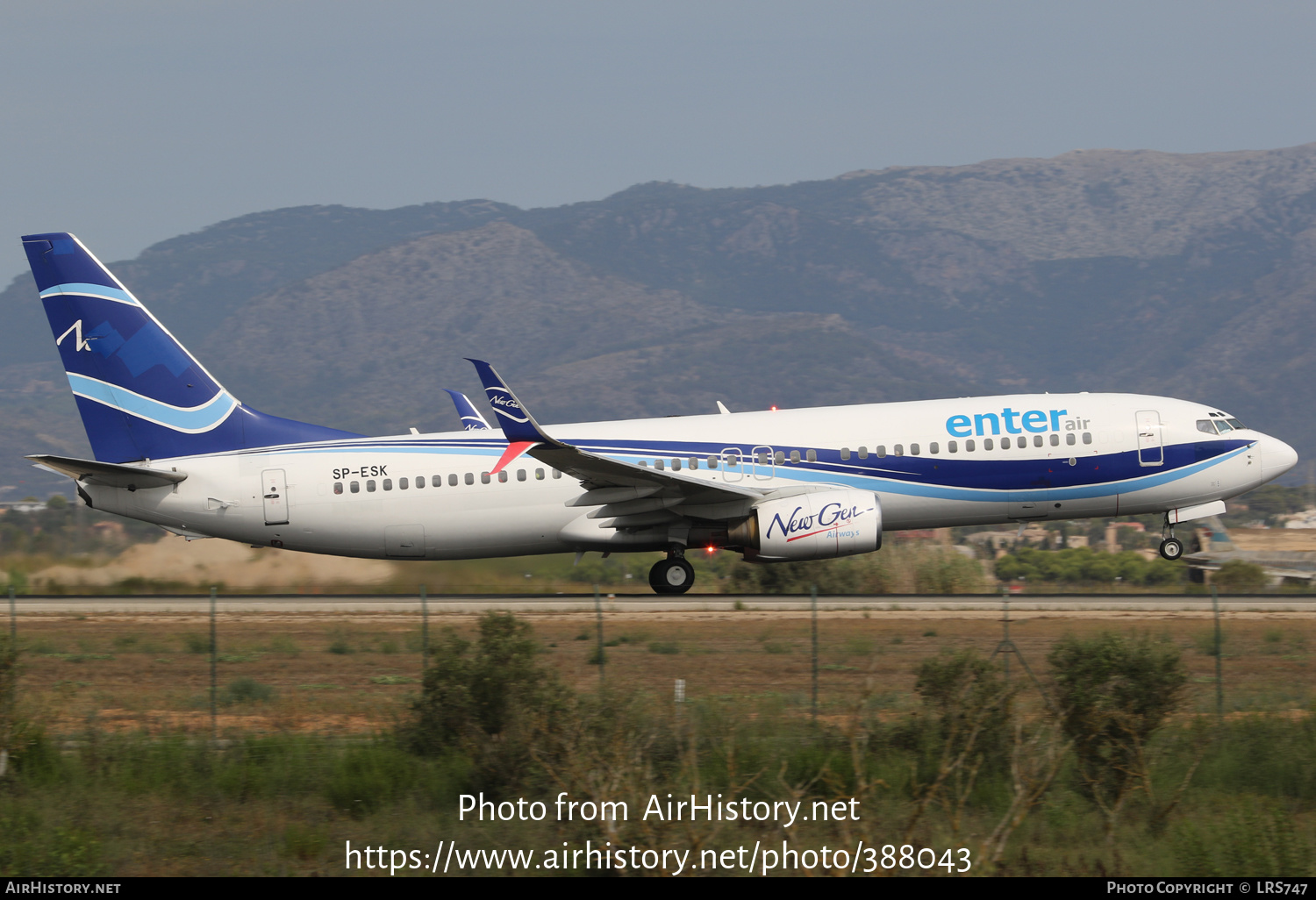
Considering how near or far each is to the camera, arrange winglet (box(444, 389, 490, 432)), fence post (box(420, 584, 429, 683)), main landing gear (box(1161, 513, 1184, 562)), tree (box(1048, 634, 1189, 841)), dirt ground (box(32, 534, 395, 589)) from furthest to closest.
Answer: dirt ground (box(32, 534, 395, 589)) < winglet (box(444, 389, 490, 432)) < main landing gear (box(1161, 513, 1184, 562)) < fence post (box(420, 584, 429, 683)) < tree (box(1048, 634, 1189, 841))

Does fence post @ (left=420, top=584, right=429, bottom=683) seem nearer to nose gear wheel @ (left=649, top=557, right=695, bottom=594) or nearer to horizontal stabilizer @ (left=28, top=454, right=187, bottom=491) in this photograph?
nose gear wheel @ (left=649, top=557, right=695, bottom=594)

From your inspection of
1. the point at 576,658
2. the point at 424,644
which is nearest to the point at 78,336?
the point at 424,644

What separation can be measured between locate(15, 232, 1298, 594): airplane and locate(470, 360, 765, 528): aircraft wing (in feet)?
0.27

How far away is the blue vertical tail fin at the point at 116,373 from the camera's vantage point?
29.6 meters

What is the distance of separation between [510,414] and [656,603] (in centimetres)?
577

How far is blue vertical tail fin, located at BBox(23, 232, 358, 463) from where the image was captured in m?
29.6

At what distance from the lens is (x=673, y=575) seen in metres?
30.2

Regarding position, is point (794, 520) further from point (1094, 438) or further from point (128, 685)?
point (128, 685)

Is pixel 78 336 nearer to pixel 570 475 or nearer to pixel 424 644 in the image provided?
pixel 570 475

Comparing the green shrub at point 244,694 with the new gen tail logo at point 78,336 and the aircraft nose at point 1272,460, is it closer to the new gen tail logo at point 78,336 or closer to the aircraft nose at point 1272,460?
the new gen tail logo at point 78,336

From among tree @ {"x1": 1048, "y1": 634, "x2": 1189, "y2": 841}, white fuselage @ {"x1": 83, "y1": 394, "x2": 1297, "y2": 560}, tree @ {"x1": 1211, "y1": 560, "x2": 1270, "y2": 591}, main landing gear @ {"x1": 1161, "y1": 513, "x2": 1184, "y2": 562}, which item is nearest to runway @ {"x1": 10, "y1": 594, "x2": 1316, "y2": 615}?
main landing gear @ {"x1": 1161, "y1": 513, "x2": 1184, "y2": 562}

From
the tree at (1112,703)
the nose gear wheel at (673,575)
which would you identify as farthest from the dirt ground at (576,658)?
the nose gear wheel at (673,575)

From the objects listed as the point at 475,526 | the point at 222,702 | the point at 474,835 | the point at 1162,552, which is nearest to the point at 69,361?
the point at 475,526

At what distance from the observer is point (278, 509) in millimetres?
29625
